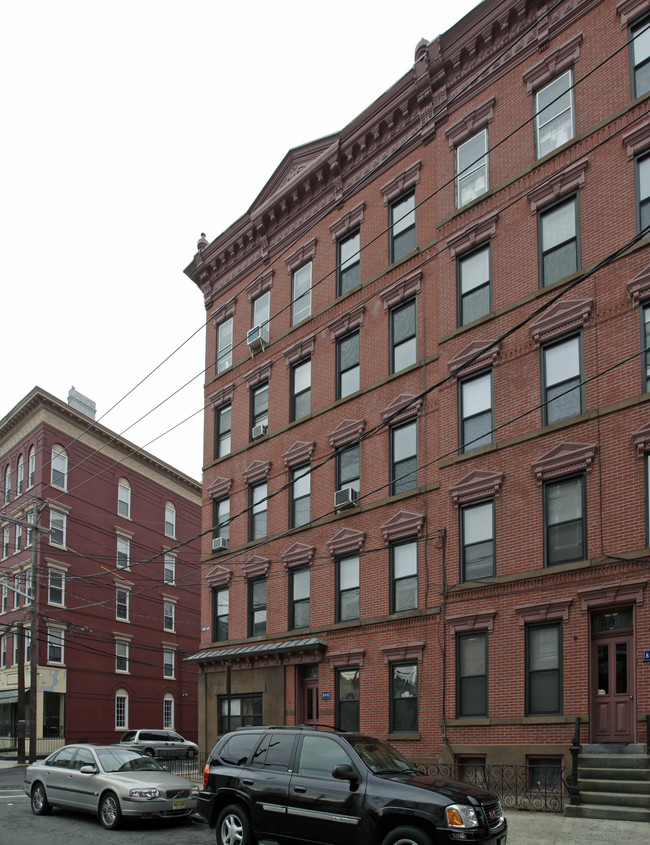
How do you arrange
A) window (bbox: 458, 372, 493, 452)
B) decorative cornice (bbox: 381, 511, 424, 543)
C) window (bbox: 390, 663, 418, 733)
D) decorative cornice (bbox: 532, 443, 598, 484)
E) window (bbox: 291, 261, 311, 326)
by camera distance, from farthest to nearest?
window (bbox: 291, 261, 311, 326) → decorative cornice (bbox: 381, 511, 424, 543) → window (bbox: 390, 663, 418, 733) → window (bbox: 458, 372, 493, 452) → decorative cornice (bbox: 532, 443, 598, 484)

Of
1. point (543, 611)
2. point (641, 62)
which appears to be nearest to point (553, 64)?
point (641, 62)

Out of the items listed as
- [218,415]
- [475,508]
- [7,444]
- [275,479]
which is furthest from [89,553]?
[475,508]

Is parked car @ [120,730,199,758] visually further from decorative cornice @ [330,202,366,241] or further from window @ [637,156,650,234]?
window @ [637,156,650,234]

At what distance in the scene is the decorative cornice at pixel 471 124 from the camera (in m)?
22.8

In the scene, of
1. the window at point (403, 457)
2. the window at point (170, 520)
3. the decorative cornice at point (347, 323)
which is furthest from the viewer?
the window at point (170, 520)

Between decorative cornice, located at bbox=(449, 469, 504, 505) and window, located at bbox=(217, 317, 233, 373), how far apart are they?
41.8 ft

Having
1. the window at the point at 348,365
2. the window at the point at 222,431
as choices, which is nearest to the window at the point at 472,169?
the window at the point at 348,365

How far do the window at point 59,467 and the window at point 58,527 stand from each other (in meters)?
1.57

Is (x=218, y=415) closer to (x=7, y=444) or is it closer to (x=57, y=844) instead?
(x=57, y=844)

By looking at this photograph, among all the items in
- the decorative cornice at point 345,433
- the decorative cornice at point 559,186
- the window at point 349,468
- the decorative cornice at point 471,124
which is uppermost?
the decorative cornice at point 471,124

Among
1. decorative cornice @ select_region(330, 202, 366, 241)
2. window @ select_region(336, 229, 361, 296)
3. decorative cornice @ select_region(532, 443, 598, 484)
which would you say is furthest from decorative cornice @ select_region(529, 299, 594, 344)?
decorative cornice @ select_region(330, 202, 366, 241)

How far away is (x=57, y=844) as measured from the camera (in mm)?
14070

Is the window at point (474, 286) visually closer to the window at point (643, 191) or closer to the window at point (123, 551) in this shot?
the window at point (643, 191)

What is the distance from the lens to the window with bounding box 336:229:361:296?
88.2 feet
